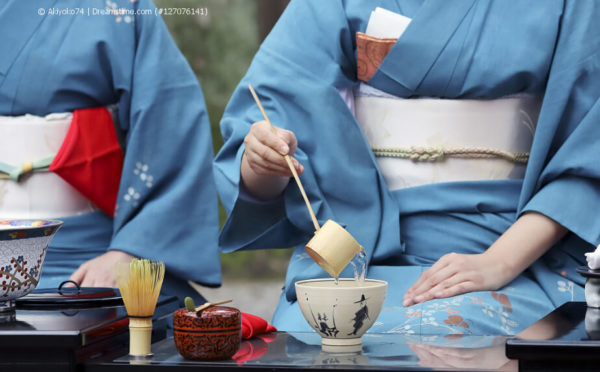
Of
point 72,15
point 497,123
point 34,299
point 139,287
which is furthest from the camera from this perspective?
point 72,15

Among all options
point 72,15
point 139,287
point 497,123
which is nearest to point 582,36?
point 497,123

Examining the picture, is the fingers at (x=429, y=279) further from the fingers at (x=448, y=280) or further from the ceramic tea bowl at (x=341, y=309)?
the ceramic tea bowl at (x=341, y=309)

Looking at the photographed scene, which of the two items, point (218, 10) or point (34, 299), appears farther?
point (218, 10)

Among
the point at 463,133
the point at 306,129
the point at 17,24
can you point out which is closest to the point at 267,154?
the point at 306,129

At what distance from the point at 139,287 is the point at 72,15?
1414 millimetres

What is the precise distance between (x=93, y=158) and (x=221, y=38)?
2074 mm

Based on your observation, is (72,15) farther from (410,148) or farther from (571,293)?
(571,293)

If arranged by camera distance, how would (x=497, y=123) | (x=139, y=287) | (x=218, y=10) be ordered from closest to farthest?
(x=139, y=287)
(x=497, y=123)
(x=218, y=10)

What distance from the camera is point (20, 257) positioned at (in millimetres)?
1478

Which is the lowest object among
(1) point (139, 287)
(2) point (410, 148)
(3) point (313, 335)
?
(3) point (313, 335)

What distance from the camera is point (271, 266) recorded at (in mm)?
4621

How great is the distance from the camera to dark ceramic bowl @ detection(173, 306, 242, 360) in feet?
4.13

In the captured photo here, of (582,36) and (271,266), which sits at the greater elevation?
(582,36)

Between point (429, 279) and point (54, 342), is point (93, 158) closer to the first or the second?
point (429, 279)
